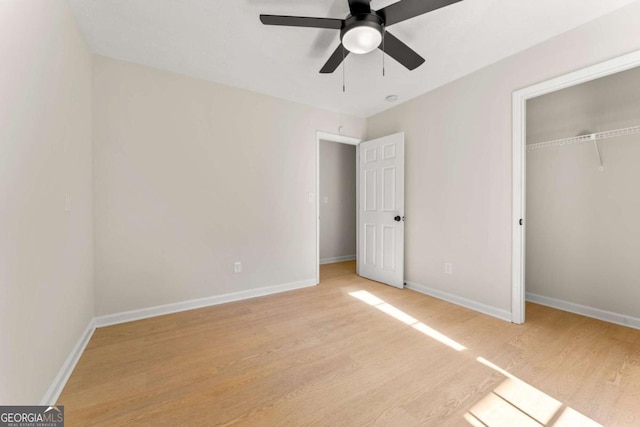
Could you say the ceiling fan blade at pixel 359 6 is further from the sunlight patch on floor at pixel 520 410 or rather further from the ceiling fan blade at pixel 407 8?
the sunlight patch on floor at pixel 520 410

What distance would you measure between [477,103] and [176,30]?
9.70 feet

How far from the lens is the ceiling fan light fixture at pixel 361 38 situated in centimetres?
167

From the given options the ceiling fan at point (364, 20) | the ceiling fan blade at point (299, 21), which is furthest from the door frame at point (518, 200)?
the ceiling fan blade at point (299, 21)

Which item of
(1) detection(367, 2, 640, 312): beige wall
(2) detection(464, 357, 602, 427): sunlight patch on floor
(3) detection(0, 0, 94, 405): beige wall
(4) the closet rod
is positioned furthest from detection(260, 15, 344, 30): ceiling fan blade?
(4) the closet rod

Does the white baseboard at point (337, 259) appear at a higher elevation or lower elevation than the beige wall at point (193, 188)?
lower

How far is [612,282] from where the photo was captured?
253cm

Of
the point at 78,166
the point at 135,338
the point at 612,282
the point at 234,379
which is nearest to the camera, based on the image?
the point at 234,379

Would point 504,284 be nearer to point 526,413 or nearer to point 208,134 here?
A: point 526,413

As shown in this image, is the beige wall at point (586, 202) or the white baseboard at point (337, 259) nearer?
the beige wall at point (586, 202)

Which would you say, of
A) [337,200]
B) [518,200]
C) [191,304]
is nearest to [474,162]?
[518,200]

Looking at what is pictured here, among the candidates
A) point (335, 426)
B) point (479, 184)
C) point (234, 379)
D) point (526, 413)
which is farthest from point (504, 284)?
point (234, 379)

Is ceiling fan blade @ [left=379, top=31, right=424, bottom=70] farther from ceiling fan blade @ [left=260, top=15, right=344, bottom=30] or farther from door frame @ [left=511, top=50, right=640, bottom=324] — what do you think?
door frame @ [left=511, top=50, right=640, bottom=324]

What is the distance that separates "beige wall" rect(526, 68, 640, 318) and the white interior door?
4.83 ft

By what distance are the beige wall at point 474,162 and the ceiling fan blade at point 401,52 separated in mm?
1216
